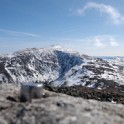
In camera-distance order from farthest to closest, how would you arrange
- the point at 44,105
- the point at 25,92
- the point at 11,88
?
the point at 11,88, the point at 25,92, the point at 44,105

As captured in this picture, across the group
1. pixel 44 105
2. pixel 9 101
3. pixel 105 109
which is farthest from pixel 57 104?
pixel 9 101

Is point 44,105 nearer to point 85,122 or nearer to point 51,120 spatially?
point 51,120

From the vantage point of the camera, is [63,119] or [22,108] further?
[22,108]

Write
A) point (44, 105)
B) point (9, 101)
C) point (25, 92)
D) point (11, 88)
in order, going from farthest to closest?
point (11, 88) < point (9, 101) < point (25, 92) < point (44, 105)

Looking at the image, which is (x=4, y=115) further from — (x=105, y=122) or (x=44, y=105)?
(x=105, y=122)

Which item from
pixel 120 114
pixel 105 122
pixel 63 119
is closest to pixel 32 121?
pixel 63 119

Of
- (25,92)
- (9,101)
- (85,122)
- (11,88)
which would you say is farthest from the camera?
(11,88)

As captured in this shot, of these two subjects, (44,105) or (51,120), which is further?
(44,105)

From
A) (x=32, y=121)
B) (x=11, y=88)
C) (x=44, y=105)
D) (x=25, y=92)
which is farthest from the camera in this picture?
(x=11, y=88)

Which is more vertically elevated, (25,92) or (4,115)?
(25,92)
